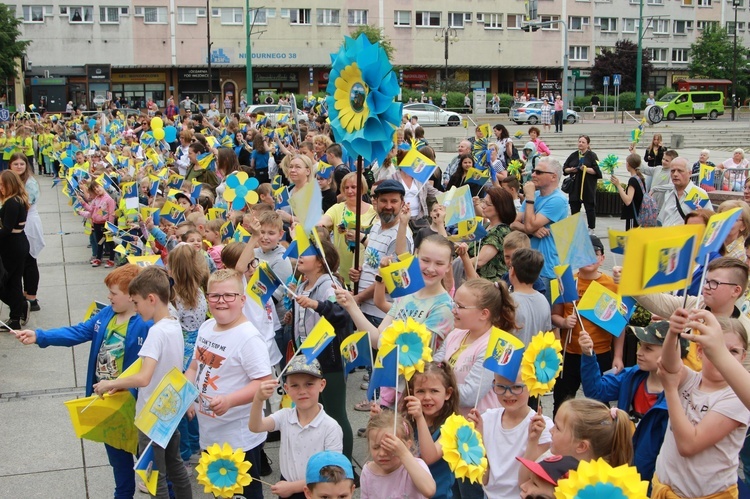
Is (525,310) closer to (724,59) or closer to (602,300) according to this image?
(602,300)

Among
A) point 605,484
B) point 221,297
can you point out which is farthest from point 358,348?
point 605,484

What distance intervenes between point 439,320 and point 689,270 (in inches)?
79.3

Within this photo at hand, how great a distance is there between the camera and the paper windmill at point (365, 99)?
5074mm

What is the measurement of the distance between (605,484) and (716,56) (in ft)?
238

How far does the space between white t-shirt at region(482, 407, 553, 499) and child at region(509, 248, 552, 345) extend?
43.4 inches

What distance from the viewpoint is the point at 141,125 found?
22031mm

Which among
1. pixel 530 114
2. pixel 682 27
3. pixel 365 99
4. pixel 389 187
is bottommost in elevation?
pixel 389 187

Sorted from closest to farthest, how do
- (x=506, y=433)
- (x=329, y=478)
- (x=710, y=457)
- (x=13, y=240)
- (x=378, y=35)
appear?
(x=710, y=457) → (x=329, y=478) → (x=506, y=433) → (x=13, y=240) → (x=378, y=35)

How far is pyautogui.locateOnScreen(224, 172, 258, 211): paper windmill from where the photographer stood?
812 cm

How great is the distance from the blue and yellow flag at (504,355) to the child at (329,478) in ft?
2.79

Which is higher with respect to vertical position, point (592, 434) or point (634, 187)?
point (634, 187)

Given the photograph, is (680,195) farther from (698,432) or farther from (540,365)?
(698,432)

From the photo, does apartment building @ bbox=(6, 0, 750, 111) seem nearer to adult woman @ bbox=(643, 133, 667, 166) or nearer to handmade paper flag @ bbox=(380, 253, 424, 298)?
adult woman @ bbox=(643, 133, 667, 166)

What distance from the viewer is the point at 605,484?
265 centimetres
